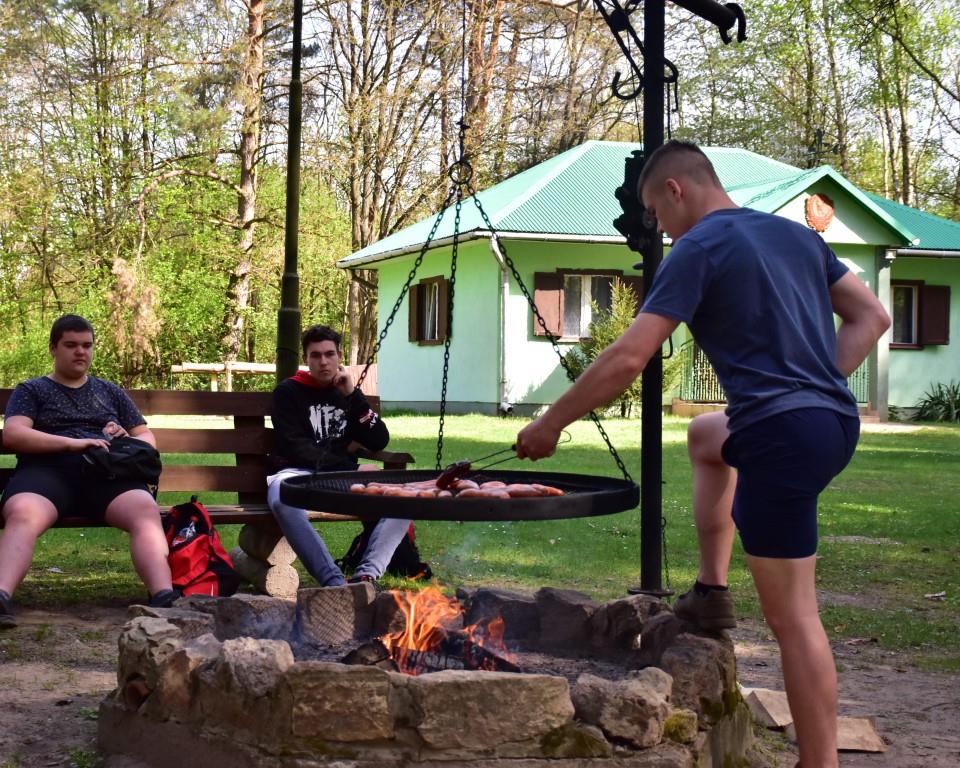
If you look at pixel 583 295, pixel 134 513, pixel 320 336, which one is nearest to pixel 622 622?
pixel 134 513

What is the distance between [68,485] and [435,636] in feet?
8.31

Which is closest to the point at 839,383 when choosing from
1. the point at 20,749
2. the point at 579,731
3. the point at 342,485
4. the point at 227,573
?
the point at 579,731

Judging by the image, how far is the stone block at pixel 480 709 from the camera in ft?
10.2

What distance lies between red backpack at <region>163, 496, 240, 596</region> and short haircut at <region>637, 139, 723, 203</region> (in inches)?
131

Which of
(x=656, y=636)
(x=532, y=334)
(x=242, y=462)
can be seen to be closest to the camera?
(x=656, y=636)

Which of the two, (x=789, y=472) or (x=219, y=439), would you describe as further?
(x=219, y=439)

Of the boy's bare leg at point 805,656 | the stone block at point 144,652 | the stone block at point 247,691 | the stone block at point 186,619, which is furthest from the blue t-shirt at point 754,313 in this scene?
the stone block at point 186,619

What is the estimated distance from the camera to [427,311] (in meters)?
25.1

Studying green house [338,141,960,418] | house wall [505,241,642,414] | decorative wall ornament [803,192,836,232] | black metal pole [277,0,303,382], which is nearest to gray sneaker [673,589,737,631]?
black metal pole [277,0,303,382]

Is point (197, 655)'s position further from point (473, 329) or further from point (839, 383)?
point (473, 329)

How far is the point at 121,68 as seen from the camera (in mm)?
29641

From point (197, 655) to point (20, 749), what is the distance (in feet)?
2.57

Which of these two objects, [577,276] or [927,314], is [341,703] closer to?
[577,276]

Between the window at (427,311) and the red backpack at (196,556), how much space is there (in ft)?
59.6
